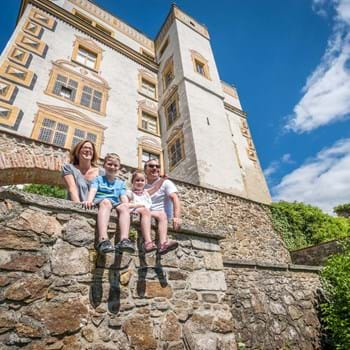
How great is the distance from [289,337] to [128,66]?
1596 cm

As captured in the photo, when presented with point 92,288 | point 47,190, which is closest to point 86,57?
point 47,190

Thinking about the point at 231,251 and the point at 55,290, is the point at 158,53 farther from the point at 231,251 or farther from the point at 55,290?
the point at 55,290

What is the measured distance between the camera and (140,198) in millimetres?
2932

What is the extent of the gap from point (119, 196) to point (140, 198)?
35 centimetres

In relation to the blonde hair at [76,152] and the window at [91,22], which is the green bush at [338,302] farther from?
the window at [91,22]

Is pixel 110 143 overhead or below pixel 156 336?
overhead

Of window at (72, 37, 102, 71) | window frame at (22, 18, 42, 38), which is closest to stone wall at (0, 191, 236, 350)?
window at (72, 37, 102, 71)

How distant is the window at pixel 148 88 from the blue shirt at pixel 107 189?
13200 mm

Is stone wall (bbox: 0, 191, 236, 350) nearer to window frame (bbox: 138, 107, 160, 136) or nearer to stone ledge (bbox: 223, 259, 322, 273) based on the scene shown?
stone ledge (bbox: 223, 259, 322, 273)

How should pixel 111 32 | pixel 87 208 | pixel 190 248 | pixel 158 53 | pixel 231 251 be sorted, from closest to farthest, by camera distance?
pixel 87 208 < pixel 190 248 < pixel 231 251 < pixel 111 32 < pixel 158 53

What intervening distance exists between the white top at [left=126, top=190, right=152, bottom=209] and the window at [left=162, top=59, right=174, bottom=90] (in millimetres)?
13172

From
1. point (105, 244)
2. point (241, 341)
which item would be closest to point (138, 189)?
point (105, 244)

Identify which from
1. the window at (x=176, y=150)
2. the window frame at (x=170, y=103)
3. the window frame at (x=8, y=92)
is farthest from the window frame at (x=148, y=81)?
the window frame at (x=8, y=92)

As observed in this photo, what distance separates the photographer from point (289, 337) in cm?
400
